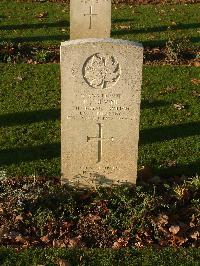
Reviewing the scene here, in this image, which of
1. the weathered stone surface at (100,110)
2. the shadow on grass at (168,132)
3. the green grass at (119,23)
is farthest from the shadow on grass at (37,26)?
the weathered stone surface at (100,110)

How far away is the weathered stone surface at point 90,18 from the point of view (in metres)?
10.2

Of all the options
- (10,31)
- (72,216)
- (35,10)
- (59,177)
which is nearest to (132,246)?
(72,216)

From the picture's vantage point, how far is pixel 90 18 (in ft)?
34.4

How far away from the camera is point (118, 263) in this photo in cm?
524

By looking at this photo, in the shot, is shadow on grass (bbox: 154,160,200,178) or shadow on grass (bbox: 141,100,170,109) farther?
shadow on grass (bbox: 141,100,170,109)

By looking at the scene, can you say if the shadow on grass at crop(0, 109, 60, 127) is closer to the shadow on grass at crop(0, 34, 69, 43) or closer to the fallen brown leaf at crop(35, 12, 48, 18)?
the shadow on grass at crop(0, 34, 69, 43)

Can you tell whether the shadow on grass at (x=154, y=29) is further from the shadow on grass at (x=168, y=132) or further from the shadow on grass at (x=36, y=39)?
the shadow on grass at (x=168, y=132)

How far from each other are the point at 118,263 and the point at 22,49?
7.34m

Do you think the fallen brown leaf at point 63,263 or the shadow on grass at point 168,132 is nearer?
the fallen brown leaf at point 63,263

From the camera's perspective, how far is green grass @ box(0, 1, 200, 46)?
41.7ft

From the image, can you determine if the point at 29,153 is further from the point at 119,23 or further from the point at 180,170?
the point at 119,23

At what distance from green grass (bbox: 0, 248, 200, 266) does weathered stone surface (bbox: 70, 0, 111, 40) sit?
6.17 meters

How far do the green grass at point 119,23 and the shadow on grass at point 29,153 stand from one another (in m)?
5.21

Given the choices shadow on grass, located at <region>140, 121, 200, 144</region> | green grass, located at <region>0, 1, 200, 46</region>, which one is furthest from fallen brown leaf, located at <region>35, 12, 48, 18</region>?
shadow on grass, located at <region>140, 121, 200, 144</region>
